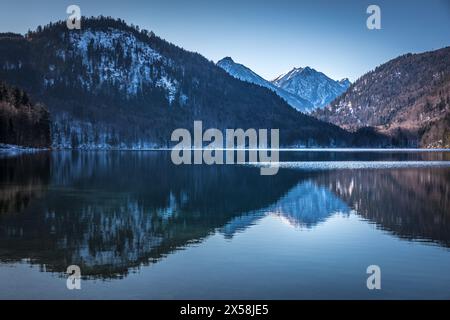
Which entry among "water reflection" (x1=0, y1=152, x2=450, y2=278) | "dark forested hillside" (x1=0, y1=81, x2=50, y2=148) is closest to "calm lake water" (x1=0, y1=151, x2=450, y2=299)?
"water reflection" (x1=0, y1=152, x2=450, y2=278)

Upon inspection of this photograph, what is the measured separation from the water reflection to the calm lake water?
4.4 inches

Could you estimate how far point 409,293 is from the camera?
22.6 meters

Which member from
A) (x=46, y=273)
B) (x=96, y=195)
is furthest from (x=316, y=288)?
(x=96, y=195)

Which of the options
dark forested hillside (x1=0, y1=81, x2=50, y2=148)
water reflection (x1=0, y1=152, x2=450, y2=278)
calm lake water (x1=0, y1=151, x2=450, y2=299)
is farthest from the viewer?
dark forested hillside (x1=0, y1=81, x2=50, y2=148)

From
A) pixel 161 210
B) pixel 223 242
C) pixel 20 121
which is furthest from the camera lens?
pixel 20 121

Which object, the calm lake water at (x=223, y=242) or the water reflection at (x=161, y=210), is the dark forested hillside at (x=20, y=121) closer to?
the water reflection at (x=161, y=210)

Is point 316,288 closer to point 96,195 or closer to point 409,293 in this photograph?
point 409,293

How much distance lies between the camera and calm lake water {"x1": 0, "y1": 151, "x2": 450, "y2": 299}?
23.3 meters

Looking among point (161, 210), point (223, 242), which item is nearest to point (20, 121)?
point (161, 210)

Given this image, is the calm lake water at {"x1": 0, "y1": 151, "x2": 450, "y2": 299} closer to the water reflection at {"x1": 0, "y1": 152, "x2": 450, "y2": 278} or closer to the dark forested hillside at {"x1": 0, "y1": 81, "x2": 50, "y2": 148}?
the water reflection at {"x1": 0, "y1": 152, "x2": 450, "y2": 278}

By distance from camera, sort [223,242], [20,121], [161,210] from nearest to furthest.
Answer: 1. [223,242]
2. [161,210]
3. [20,121]

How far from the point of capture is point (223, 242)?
109 ft

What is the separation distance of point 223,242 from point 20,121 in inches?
5638

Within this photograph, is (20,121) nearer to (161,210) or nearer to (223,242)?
(161,210)
